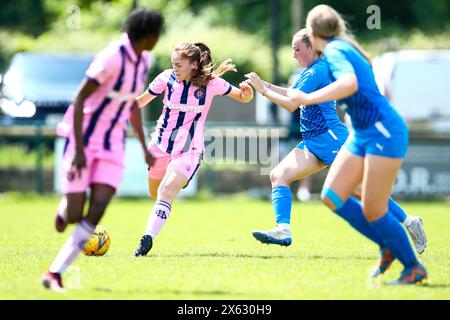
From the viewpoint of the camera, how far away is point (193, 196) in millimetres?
21109

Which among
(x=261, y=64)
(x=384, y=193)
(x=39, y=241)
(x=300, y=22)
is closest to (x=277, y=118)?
(x=261, y=64)

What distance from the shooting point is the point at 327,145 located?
1014 cm

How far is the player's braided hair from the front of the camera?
32.8 feet

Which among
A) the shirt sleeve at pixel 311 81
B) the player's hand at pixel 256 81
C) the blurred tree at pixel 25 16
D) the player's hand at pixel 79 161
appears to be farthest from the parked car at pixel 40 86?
the player's hand at pixel 79 161

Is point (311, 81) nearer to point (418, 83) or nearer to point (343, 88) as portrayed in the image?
point (343, 88)

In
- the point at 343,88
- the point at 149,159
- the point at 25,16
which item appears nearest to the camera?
the point at 343,88

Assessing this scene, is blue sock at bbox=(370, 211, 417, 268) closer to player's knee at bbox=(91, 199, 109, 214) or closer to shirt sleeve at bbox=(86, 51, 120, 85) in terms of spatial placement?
player's knee at bbox=(91, 199, 109, 214)

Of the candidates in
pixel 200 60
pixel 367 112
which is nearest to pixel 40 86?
pixel 200 60

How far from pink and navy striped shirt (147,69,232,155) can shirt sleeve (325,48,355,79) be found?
279cm

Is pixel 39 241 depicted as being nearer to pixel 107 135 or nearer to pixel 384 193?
pixel 107 135

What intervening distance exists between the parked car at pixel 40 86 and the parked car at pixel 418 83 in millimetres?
7422

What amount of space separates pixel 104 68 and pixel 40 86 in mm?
17696

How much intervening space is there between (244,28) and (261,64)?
23.0ft

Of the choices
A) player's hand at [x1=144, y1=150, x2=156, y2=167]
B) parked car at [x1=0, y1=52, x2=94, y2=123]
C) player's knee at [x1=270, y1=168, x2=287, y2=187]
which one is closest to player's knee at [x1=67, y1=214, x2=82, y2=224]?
player's hand at [x1=144, y1=150, x2=156, y2=167]
